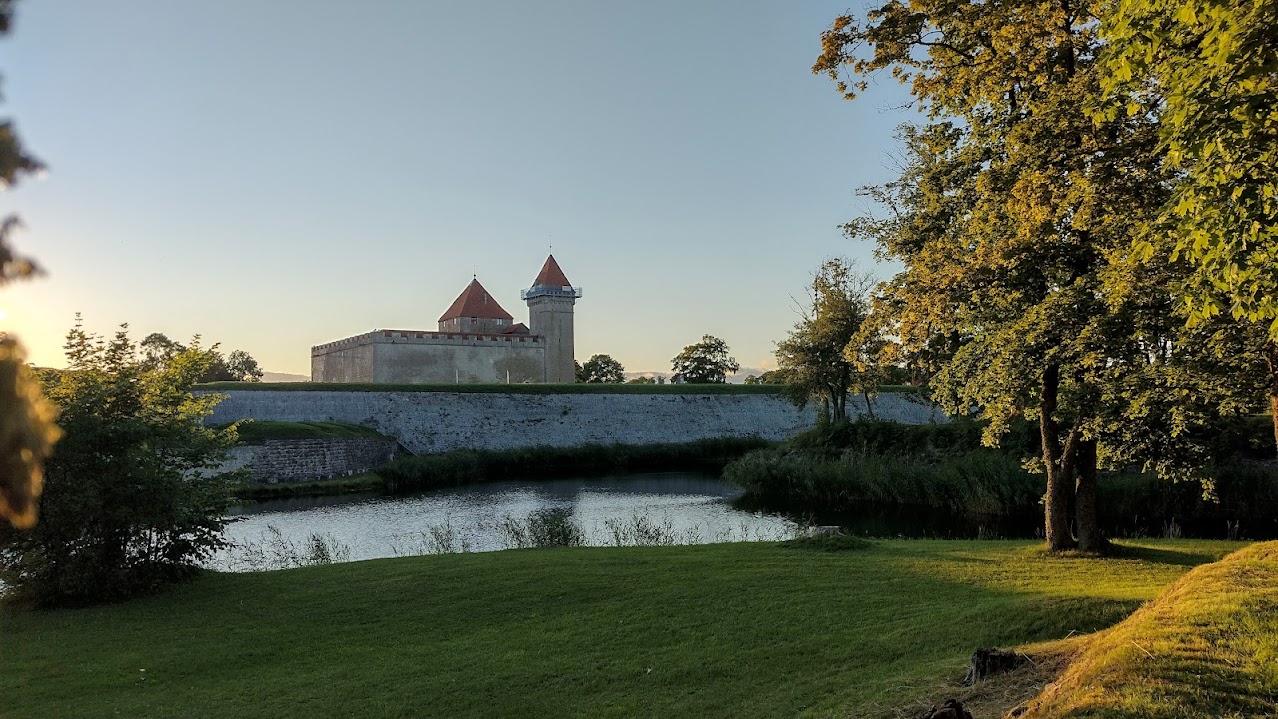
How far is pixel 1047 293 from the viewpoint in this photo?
1067 cm

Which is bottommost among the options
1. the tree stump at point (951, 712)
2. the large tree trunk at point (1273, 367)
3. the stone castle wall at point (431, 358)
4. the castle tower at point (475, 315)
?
the tree stump at point (951, 712)

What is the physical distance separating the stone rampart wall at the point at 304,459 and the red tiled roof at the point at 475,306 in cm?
3820

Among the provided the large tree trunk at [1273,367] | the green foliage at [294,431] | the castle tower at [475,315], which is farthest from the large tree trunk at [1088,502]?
the castle tower at [475,315]

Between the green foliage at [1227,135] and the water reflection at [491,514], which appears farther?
the water reflection at [491,514]

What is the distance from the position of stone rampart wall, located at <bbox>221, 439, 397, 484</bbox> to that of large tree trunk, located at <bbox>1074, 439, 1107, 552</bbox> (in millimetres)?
26731

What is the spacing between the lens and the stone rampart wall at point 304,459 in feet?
103

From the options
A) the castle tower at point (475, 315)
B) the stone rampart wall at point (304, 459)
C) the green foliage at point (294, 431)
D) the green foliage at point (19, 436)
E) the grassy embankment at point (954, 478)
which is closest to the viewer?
the green foliage at point (19, 436)

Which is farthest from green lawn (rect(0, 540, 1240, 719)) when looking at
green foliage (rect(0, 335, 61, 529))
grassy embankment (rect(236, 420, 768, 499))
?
grassy embankment (rect(236, 420, 768, 499))

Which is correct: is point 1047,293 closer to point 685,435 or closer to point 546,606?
point 546,606

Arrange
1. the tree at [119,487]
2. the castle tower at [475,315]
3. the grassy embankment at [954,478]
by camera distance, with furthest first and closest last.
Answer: the castle tower at [475,315] → the grassy embankment at [954,478] → the tree at [119,487]

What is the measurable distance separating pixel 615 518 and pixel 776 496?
7.20m

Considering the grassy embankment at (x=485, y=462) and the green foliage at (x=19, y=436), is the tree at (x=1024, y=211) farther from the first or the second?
the grassy embankment at (x=485, y=462)

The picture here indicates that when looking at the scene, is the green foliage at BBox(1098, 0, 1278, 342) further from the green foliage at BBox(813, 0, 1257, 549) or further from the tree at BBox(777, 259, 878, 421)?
the tree at BBox(777, 259, 878, 421)

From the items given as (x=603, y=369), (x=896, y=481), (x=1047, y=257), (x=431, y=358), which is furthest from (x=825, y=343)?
(x=603, y=369)
